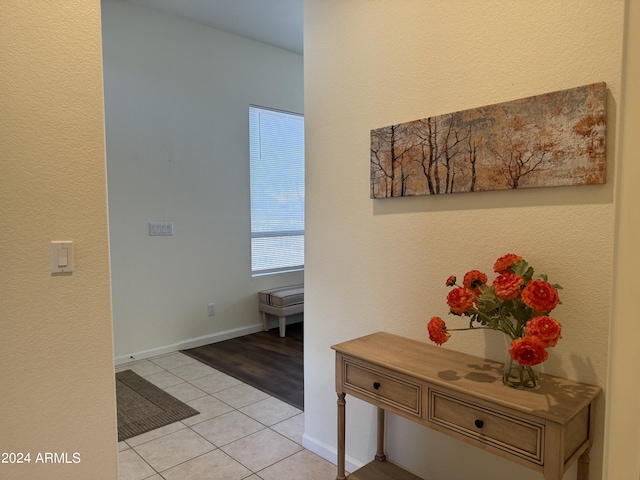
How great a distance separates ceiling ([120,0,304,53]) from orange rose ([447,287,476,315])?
10.2ft

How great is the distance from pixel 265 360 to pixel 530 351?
290 centimetres

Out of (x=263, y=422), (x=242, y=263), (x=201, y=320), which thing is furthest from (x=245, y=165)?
(x=263, y=422)

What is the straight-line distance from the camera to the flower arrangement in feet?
4.00

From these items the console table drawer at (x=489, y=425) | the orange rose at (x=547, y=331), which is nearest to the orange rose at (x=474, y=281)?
the orange rose at (x=547, y=331)

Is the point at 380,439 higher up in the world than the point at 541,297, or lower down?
lower down

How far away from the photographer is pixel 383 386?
1623mm

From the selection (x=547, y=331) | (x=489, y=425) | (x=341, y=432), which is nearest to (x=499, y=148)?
(x=547, y=331)

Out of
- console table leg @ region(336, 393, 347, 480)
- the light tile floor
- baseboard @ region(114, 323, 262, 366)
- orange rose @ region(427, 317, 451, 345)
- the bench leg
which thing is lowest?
the light tile floor

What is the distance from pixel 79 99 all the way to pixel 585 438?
2.08 meters

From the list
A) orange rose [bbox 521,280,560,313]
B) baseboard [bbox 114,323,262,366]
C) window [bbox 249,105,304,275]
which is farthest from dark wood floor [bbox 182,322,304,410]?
orange rose [bbox 521,280,560,313]

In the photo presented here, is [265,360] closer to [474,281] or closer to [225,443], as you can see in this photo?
[225,443]

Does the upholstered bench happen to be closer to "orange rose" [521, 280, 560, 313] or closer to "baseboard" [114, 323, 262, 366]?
"baseboard" [114, 323, 262, 366]

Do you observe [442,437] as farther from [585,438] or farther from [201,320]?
[201,320]

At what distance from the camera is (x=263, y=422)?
267 centimetres
